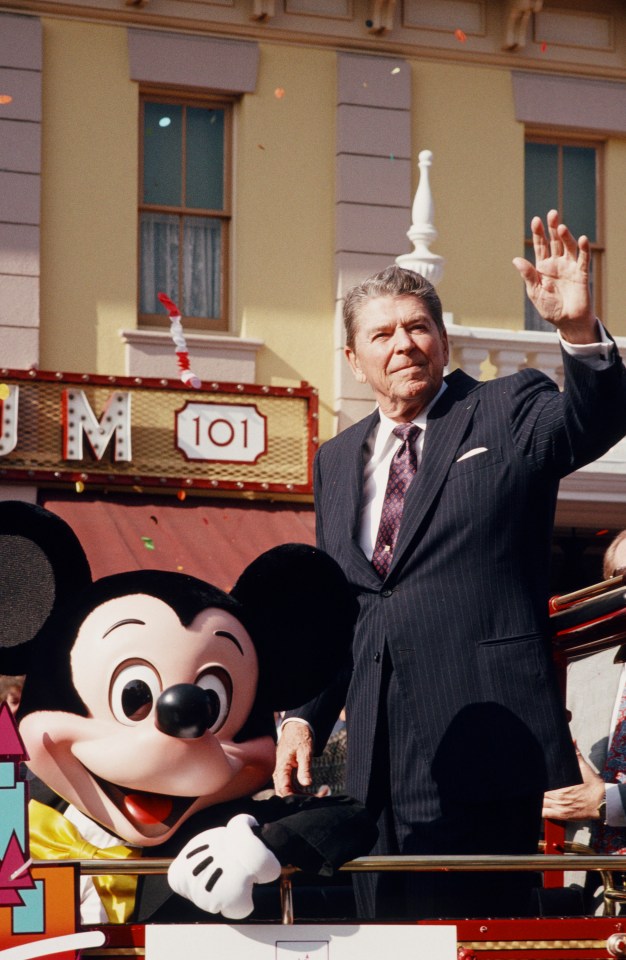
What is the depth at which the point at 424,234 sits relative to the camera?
9828 millimetres

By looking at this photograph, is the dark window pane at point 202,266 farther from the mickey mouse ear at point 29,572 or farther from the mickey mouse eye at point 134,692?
the mickey mouse eye at point 134,692

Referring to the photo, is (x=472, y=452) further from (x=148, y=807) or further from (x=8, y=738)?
(x=8, y=738)

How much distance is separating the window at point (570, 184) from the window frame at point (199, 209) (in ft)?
7.18

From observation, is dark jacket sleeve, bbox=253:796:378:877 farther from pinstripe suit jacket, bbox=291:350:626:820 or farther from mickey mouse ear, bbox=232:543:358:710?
mickey mouse ear, bbox=232:543:358:710

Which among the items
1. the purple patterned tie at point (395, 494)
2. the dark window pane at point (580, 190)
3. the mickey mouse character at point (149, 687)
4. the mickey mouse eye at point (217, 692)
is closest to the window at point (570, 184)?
the dark window pane at point (580, 190)

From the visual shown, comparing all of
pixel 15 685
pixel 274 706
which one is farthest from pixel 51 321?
pixel 274 706

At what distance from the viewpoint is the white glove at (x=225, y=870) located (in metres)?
2.85

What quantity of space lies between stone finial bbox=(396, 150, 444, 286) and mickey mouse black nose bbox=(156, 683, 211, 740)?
270 inches

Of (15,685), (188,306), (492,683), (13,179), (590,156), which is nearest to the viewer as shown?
(492,683)

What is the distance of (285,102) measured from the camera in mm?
10672

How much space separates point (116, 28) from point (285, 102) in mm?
1230

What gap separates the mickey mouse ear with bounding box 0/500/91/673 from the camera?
3.35m

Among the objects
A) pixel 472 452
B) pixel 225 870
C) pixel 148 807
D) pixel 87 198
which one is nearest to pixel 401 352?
pixel 472 452

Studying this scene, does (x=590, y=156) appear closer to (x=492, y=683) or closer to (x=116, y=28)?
(x=116, y=28)
